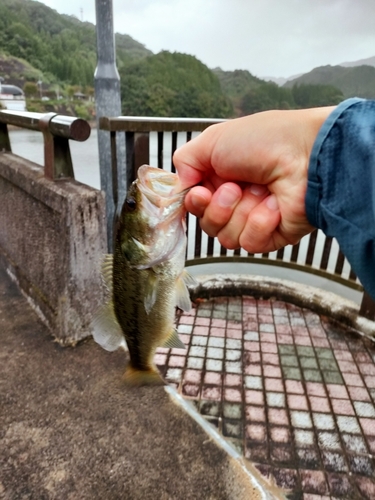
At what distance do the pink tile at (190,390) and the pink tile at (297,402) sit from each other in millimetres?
658

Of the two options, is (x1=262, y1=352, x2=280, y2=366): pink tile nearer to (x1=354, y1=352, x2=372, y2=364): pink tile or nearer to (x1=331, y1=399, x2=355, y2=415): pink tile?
(x1=331, y1=399, x2=355, y2=415): pink tile

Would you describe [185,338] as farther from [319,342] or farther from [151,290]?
[151,290]

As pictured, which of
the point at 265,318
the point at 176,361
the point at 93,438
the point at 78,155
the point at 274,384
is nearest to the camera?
the point at 93,438

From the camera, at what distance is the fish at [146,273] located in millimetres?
1255

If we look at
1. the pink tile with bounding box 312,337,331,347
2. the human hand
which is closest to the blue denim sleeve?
the human hand

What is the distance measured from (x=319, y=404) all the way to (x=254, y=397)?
45 centimetres

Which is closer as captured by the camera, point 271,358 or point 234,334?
point 271,358

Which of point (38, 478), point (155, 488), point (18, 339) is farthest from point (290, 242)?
point (18, 339)

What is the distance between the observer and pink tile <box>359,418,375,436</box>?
2.39 metres

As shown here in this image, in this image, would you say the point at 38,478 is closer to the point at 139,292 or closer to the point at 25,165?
the point at 139,292

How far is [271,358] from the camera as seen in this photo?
10.0 ft

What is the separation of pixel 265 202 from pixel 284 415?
1713 millimetres

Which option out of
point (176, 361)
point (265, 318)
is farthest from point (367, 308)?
point (176, 361)

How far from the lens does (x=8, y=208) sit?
3.36m
